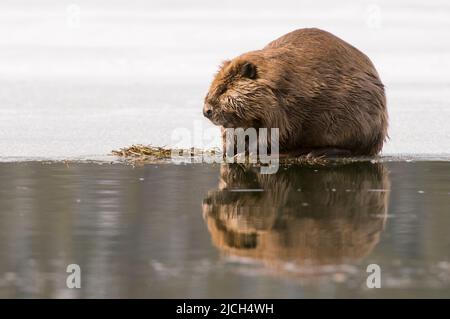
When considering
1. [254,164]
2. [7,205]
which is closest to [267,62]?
[254,164]

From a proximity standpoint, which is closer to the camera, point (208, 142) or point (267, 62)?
point (267, 62)

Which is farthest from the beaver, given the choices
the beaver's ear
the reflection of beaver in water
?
the reflection of beaver in water

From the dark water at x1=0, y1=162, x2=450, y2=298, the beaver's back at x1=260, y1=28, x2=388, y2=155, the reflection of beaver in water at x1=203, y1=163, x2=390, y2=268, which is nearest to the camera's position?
the dark water at x1=0, y1=162, x2=450, y2=298

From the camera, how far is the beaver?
39.1ft

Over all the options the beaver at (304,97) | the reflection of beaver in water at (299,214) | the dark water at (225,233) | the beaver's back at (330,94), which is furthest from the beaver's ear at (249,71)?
the dark water at (225,233)

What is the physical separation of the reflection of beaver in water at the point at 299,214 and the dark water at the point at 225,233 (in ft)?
0.03

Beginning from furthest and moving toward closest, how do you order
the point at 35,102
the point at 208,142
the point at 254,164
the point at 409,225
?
1. the point at 35,102
2. the point at 208,142
3. the point at 254,164
4. the point at 409,225

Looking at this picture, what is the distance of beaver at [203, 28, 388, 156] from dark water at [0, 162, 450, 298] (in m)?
1.42

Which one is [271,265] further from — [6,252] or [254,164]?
[254,164]

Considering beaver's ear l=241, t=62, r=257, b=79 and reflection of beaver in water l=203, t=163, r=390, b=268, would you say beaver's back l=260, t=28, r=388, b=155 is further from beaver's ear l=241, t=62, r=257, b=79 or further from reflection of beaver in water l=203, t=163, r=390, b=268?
reflection of beaver in water l=203, t=163, r=390, b=268

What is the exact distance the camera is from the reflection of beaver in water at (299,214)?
6219 mm

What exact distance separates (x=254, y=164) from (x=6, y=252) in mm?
5442

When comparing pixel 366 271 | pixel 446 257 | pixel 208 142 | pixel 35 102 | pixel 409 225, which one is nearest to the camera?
pixel 366 271

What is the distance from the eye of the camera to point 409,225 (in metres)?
7.25
